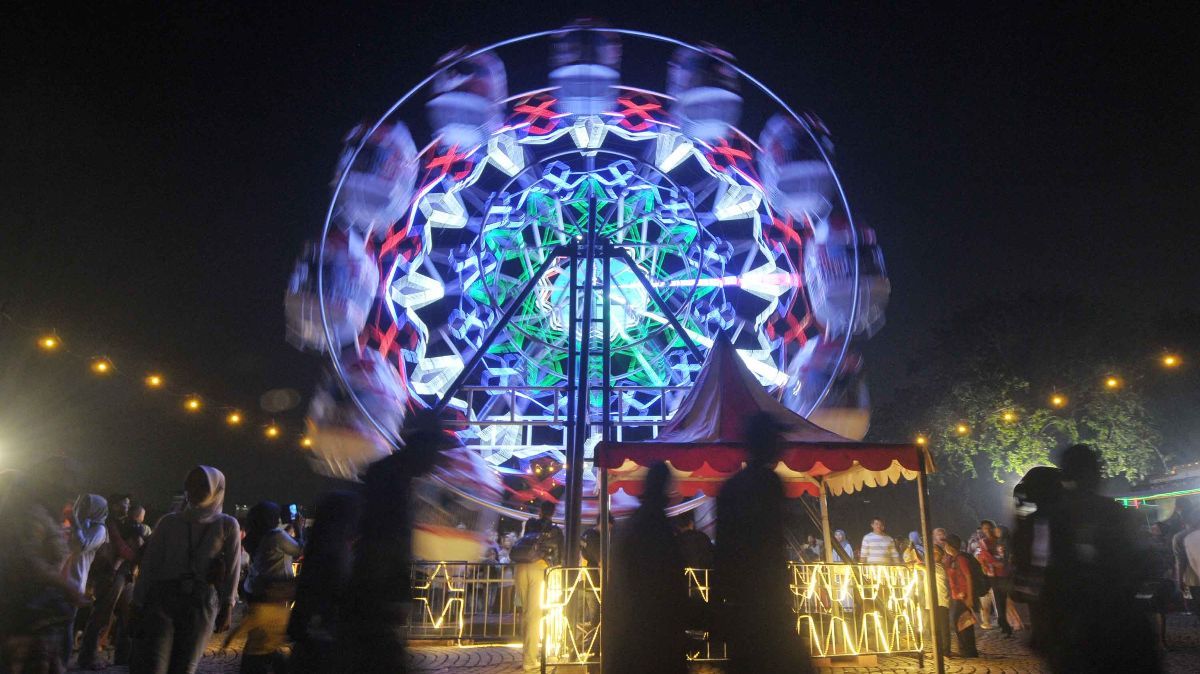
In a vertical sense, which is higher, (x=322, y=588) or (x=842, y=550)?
(x=322, y=588)

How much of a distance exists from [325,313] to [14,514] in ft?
31.2

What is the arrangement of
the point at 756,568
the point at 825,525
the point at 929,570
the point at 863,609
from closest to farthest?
the point at 756,568 → the point at 929,570 → the point at 863,609 → the point at 825,525

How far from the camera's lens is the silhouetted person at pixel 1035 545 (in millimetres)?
3428

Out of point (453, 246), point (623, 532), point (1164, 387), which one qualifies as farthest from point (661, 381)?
point (1164, 387)

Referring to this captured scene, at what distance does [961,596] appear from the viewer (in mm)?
8953

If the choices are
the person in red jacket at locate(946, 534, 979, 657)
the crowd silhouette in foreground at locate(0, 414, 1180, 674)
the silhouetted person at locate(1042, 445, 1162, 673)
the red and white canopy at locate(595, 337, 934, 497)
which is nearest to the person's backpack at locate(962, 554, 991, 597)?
the person in red jacket at locate(946, 534, 979, 657)

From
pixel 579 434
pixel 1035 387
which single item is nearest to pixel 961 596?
pixel 579 434

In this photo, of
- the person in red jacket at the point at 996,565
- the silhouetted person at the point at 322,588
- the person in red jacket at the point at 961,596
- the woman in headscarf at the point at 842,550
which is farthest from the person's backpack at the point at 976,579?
the silhouetted person at the point at 322,588

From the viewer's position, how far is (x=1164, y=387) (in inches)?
1098

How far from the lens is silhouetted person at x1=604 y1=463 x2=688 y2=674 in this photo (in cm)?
354

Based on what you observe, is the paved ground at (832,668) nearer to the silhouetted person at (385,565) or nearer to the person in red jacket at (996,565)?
the person in red jacket at (996,565)

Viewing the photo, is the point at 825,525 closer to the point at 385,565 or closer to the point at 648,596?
the point at 648,596

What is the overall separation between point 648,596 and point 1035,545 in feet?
6.09

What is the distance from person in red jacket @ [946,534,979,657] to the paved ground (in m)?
0.21
